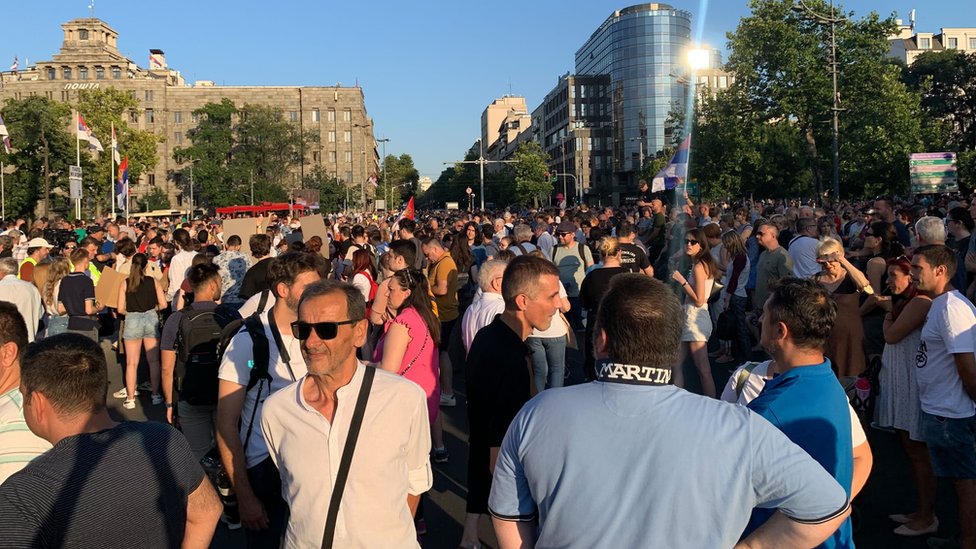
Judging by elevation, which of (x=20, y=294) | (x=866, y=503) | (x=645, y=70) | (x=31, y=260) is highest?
(x=645, y=70)

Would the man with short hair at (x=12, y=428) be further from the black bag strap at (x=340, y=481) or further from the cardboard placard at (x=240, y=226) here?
the cardboard placard at (x=240, y=226)

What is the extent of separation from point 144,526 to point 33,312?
5789mm

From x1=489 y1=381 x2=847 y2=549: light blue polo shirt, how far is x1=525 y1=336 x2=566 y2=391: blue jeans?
4.82 meters

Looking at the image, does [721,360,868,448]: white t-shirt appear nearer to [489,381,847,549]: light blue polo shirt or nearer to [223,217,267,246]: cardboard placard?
[489,381,847,549]: light blue polo shirt

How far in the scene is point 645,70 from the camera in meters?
101

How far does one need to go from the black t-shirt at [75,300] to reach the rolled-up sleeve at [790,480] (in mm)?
Answer: 8142

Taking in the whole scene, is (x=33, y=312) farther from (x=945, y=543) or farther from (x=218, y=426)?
(x=945, y=543)

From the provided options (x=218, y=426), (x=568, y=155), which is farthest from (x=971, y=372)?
(x=568, y=155)

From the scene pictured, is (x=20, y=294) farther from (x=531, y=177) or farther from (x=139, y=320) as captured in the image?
(x=531, y=177)

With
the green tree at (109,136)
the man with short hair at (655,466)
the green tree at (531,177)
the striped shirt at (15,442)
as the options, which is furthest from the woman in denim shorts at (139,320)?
the green tree at (109,136)

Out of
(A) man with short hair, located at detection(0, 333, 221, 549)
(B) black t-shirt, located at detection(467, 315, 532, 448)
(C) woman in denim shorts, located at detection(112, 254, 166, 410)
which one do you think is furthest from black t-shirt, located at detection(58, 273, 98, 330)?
(A) man with short hair, located at detection(0, 333, 221, 549)

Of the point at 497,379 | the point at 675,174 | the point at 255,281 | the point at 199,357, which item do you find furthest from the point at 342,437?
the point at 675,174

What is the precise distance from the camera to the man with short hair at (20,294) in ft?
22.8

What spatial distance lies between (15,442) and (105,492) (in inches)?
29.0
